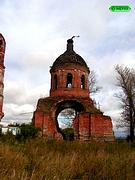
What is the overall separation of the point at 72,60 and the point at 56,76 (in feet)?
6.86

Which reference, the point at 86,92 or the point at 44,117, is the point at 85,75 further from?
the point at 44,117

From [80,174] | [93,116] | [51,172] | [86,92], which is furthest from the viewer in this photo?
[86,92]

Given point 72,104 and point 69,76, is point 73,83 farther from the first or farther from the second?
point 72,104

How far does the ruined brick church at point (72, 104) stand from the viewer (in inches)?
904

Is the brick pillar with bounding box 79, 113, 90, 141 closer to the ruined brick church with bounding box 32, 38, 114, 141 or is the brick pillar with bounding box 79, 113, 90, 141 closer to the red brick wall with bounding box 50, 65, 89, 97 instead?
the ruined brick church with bounding box 32, 38, 114, 141

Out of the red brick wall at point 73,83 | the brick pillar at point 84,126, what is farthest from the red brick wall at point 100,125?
the red brick wall at point 73,83

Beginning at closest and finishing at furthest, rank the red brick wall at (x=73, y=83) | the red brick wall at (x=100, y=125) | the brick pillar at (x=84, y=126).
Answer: the brick pillar at (x=84, y=126) < the red brick wall at (x=100, y=125) < the red brick wall at (x=73, y=83)

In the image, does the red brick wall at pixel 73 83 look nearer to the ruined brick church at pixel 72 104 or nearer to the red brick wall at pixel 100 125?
the ruined brick church at pixel 72 104

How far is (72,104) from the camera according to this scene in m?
25.4

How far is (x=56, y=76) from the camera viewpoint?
85.4 ft

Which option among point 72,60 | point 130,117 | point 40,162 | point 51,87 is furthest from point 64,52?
point 40,162

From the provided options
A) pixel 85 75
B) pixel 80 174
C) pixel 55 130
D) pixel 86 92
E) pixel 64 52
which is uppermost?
pixel 64 52

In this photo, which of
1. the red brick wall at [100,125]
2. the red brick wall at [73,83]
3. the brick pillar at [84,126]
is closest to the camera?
the brick pillar at [84,126]

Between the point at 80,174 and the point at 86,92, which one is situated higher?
the point at 86,92
